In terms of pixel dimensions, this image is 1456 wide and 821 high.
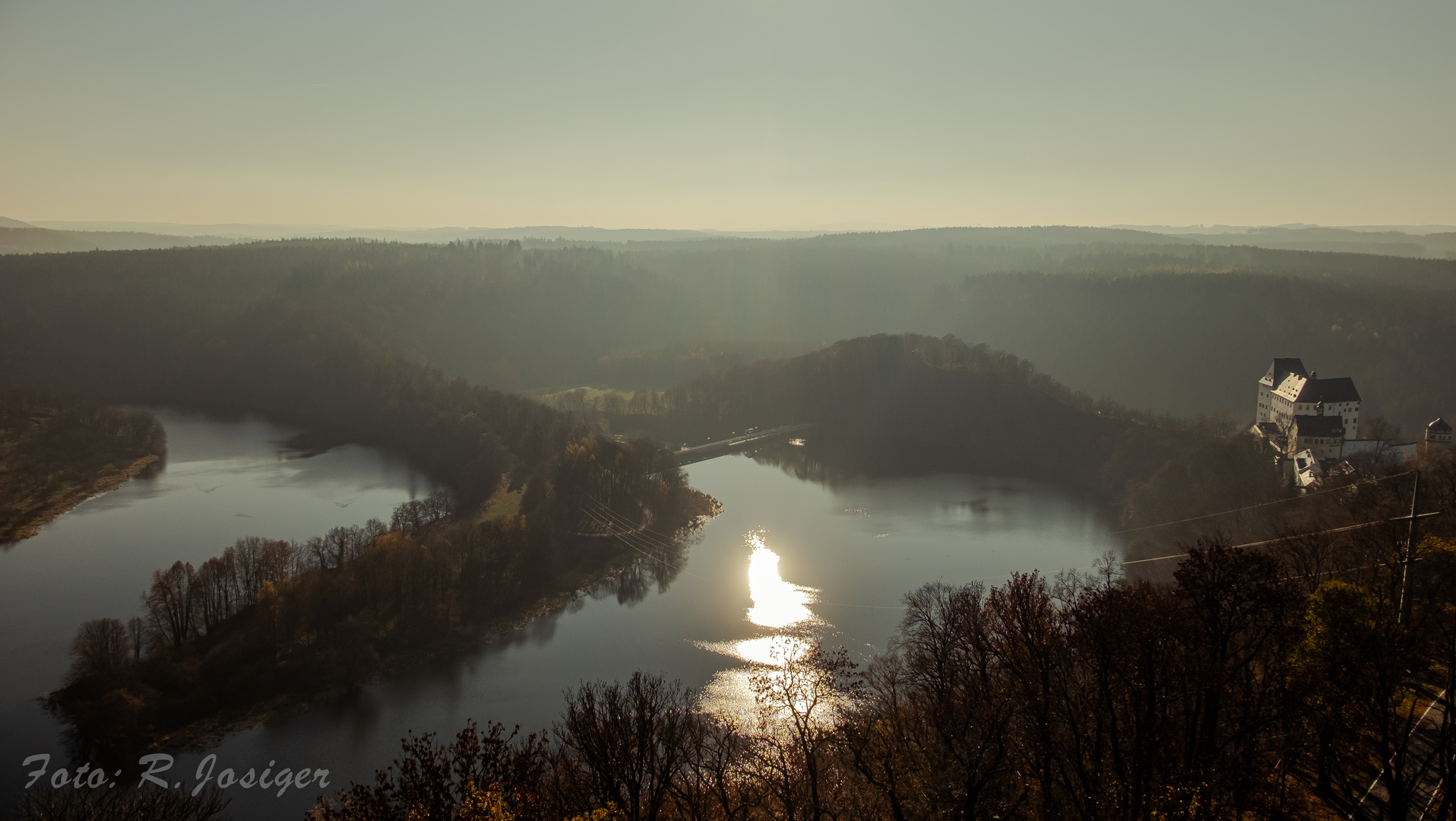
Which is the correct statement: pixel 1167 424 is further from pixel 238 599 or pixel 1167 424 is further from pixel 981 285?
pixel 981 285

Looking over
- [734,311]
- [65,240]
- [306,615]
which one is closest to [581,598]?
[306,615]

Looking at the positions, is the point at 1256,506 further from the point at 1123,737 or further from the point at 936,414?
the point at 936,414

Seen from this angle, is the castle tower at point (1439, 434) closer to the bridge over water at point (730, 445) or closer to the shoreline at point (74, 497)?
the bridge over water at point (730, 445)

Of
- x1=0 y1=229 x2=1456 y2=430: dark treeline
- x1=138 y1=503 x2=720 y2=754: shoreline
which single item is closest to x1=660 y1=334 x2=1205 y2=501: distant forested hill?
x1=0 y1=229 x2=1456 y2=430: dark treeline

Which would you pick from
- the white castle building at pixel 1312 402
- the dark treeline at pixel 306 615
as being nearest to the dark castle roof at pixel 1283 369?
the white castle building at pixel 1312 402

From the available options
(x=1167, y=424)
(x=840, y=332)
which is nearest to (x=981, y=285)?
(x=840, y=332)

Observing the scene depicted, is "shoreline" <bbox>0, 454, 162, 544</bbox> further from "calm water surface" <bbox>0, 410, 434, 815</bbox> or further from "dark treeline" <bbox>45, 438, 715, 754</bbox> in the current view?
"dark treeline" <bbox>45, 438, 715, 754</bbox>
